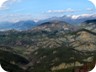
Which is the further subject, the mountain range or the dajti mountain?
the mountain range

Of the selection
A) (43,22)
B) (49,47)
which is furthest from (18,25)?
(49,47)

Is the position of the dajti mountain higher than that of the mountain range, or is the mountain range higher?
the mountain range

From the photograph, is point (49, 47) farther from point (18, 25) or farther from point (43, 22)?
point (18, 25)

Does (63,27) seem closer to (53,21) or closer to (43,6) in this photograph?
(53,21)

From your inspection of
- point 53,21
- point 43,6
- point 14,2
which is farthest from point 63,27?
point 14,2

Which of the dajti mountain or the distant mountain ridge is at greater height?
the distant mountain ridge

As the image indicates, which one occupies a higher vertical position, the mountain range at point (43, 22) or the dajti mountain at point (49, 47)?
the mountain range at point (43, 22)

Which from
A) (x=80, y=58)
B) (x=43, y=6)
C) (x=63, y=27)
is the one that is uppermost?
(x=43, y=6)

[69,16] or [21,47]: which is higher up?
[69,16]

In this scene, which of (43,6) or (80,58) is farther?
(43,6)

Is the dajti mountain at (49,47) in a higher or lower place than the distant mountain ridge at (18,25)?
lower

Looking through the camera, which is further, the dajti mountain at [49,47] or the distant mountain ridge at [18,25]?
the distant mountain ridge at [18,25]
